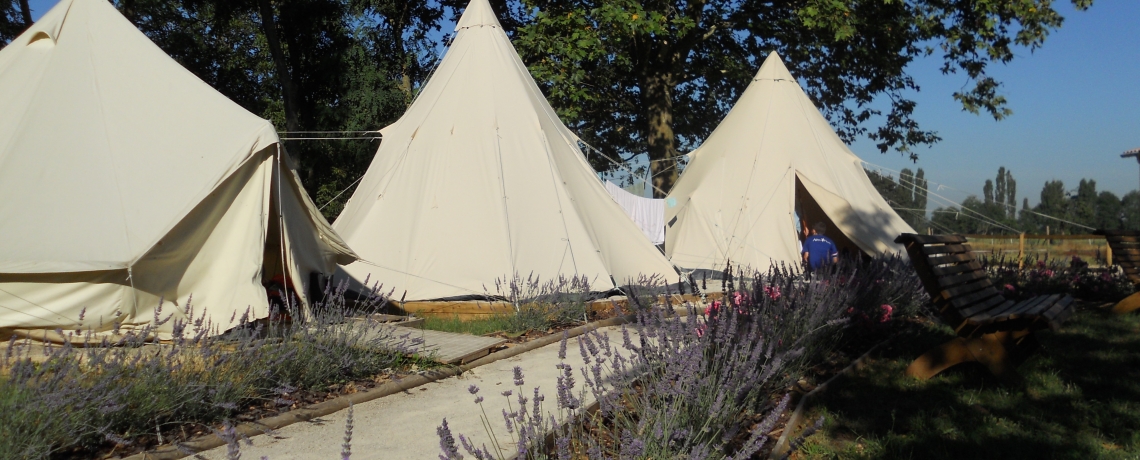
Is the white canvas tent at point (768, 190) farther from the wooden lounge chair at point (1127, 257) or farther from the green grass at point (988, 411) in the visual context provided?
the green grass at point (988, 411)

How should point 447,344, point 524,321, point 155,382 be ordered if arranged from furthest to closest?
point 524,321 → point 447,344 → point 155,382

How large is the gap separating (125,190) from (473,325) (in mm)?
3062

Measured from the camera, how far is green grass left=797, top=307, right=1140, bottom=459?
168 inches

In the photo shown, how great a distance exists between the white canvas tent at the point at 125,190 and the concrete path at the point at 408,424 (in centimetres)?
181

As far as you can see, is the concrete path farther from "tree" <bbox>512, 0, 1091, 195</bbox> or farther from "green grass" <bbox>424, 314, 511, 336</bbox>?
"tree" <bbox>512, 0, 1091, 195</bbox>

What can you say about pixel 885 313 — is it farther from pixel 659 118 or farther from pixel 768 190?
pixel 659 118

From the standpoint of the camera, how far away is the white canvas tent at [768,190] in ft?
42.6

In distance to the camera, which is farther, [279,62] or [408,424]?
[279,62]

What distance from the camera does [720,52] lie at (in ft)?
64.3

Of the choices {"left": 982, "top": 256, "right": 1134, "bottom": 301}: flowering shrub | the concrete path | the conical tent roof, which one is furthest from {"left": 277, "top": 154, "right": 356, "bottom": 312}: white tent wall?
{"left": 982, "top": 256, "right": 1134, "bottom": 301}: flowering shrub

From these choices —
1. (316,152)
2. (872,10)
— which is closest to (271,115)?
(316,152)

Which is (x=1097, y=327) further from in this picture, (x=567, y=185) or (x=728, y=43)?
(x=728, y=43)

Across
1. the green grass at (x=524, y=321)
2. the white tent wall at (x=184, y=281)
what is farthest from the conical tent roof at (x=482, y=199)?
the white tent wall at (x=184, y=281)

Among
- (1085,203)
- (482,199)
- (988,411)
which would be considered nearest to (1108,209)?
(1085,203)
